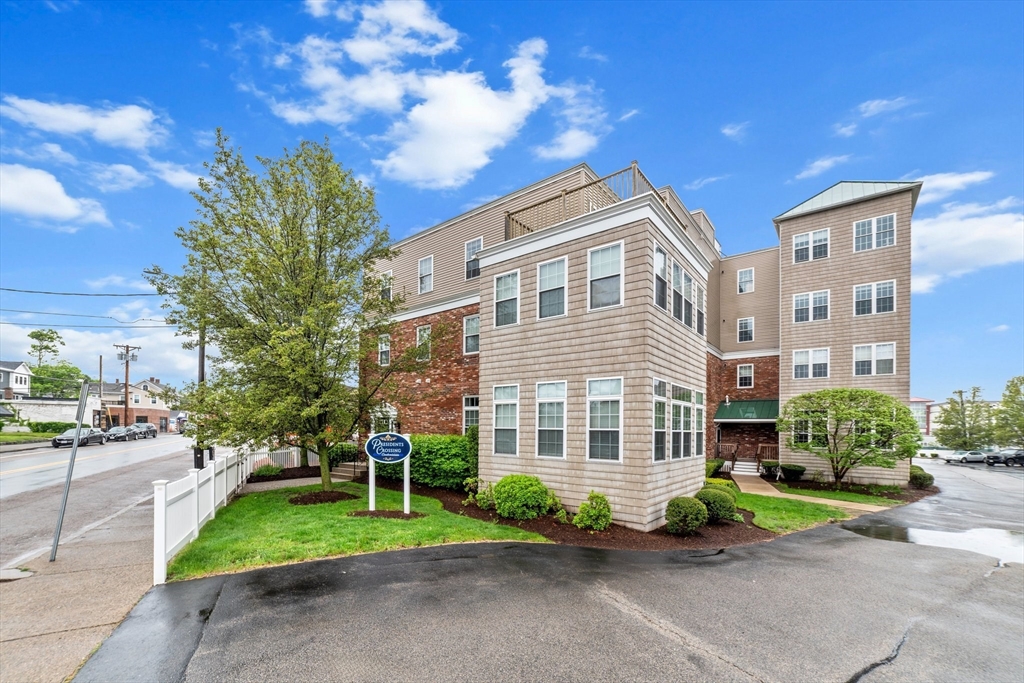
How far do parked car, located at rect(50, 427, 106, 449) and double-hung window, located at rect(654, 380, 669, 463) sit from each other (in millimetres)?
39686

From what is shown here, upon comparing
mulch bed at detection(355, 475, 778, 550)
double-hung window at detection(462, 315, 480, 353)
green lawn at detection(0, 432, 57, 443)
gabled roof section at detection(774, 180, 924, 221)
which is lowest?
green lawn at detection(0, 432, 57, 443)

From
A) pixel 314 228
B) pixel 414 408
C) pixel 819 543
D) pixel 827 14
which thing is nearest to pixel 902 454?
pixel 819 543

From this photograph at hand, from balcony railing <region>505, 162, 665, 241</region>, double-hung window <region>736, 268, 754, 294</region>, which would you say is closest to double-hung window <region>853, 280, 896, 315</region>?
double-hung window <region>736, 268, 754, 294</region>

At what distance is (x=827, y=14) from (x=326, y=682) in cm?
1744

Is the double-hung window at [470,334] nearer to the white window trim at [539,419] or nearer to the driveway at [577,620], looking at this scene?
the white window trim at [539,419]

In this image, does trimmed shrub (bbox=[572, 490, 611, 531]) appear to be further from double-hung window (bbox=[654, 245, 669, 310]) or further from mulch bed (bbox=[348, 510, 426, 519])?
double-hung window (bbox=[654, 245, 669, 310])

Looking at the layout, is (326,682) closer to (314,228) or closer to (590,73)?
(314,228)

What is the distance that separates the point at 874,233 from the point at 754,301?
253 inches

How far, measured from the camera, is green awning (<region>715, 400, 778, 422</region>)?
22953 mm

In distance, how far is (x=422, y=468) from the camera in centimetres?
1510

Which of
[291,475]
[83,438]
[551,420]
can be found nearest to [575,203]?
[551,420]

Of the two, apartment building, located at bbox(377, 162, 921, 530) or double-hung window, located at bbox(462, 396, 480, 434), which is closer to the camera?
apartment building, located at bbox(377, 162, 921, 530)

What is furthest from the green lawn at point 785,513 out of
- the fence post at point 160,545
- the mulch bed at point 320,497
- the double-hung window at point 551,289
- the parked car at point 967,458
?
the parked car at point 967,458

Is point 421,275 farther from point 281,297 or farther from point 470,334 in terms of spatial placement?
point 281,297
